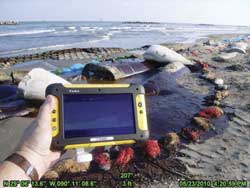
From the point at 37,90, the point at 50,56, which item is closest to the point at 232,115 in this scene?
the point at 37,90

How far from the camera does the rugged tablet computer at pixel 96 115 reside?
10.8ft

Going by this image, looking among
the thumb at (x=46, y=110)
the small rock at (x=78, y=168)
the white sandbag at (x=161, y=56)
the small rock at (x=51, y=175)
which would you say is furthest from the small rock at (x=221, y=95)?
the thumb at (x=46, y=110)

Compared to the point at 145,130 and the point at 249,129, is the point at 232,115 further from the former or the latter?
the point at 145,130

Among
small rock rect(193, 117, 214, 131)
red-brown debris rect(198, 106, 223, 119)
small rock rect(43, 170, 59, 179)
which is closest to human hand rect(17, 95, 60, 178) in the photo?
small rock rect(43, 170, 59, 179)

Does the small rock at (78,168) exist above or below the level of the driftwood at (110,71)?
above

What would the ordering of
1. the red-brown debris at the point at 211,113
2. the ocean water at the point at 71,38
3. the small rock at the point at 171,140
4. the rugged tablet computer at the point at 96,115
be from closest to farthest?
the rugged tablet computer at the point at 96,115 → the small rock at the point at 171,140 → the red-brown debris at the point at 211,113 → the ocean water at the point at 71,38

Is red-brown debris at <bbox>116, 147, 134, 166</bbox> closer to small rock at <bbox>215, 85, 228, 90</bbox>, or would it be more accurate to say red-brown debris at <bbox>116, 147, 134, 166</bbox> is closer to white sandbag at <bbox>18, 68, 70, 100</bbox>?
white sandbag at <bbox>18, 68, 70, 100</bbox>

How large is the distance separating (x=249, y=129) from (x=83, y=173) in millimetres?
4824

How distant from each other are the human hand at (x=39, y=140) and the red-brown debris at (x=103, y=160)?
320cm

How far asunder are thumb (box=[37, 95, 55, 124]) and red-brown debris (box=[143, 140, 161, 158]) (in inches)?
161

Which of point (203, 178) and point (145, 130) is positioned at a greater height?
point (145, 130)

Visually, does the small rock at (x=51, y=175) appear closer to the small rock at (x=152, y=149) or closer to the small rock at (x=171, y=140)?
the small rock at (x=152, y=149)

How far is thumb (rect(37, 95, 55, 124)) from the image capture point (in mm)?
3145

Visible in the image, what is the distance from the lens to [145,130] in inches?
139
